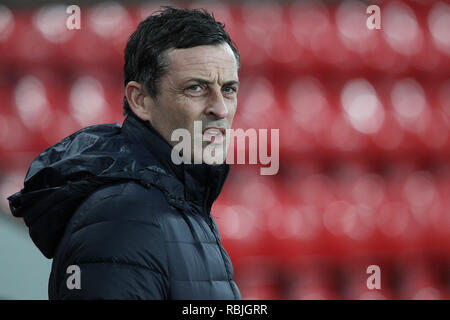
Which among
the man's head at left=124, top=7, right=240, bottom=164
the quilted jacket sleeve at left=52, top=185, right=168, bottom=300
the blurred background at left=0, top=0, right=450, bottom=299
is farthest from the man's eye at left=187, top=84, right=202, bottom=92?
the blurred background at left=0, top=0, right=450, bottom=299

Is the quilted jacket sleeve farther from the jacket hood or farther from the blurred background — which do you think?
the blurred background

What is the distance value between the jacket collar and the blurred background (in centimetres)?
79

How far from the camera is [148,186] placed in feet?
1.23

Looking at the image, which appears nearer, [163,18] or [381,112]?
[163,18]

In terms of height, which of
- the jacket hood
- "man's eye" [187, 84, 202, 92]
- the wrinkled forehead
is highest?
the wrinkled forehead

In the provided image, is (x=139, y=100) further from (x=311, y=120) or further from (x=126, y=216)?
(x=311, y=120)

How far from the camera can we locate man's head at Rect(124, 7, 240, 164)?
1.37ft

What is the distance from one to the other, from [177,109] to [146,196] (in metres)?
0.08

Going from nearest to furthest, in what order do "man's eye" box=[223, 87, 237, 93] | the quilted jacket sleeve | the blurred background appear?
the quilted jacket sleeve → "man's eye" box=[223, 87, 237, 93] → the blurred background

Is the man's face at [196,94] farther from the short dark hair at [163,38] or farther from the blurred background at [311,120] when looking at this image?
the blurred background at [311,120]

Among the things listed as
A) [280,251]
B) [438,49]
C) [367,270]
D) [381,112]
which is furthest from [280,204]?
[438,49]

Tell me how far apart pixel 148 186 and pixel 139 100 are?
0.29 ft
